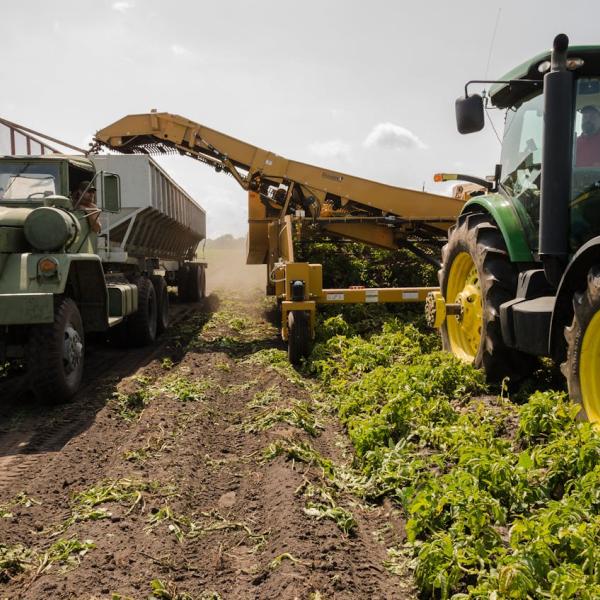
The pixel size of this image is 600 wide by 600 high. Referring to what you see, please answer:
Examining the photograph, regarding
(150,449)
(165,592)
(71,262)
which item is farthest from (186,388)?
(165,592)

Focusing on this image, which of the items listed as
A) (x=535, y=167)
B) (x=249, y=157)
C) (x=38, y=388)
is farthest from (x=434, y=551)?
(x=249, y=157)

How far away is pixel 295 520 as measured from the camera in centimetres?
319

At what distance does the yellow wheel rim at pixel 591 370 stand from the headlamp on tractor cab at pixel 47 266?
4567mm

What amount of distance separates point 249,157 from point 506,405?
24.2ft

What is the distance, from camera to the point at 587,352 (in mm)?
3568

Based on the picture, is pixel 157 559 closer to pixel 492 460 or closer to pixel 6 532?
pixel 6 532

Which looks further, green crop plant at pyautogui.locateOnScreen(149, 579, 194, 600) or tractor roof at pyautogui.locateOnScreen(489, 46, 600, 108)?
tractor roof at pyautogui.locateOnScreen(489, 46, 600, 108)

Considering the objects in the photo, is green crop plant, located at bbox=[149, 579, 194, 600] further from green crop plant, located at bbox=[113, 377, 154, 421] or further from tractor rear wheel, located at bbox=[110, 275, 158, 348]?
tractor rear wheel, located at bbox=[110, 275, 158, 348]

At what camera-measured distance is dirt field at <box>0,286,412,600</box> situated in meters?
2.74

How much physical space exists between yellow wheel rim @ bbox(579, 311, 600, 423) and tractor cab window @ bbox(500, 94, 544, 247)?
4.37 feet

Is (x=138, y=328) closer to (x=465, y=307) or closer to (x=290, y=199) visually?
(x=290, y=199)

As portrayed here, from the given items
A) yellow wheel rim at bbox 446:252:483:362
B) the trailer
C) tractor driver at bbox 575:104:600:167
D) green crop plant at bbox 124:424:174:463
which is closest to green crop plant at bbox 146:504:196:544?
green crop plant at bbox 124:424:174:463

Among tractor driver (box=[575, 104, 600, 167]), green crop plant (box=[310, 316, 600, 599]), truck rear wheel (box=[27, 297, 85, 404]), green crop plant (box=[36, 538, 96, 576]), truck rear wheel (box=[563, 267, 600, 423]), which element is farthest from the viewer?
truck rear wheel (box=[27, 297, 85, 404])

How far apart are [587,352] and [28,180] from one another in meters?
6.28
